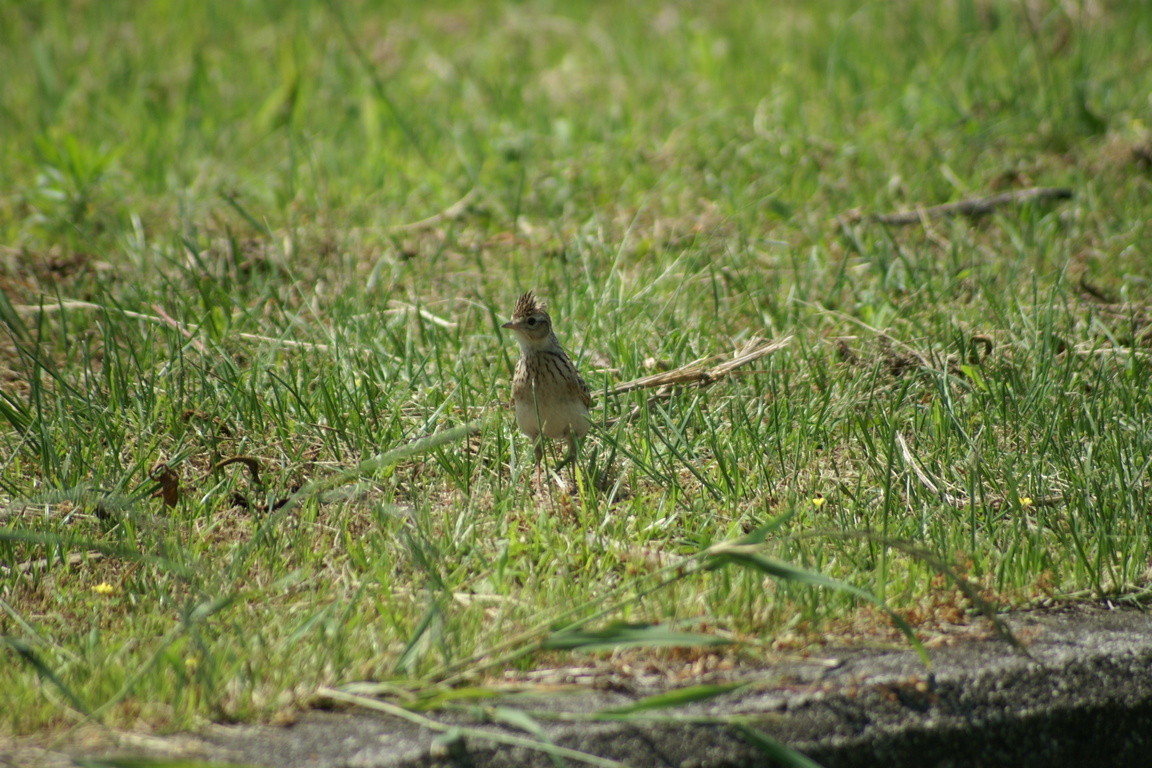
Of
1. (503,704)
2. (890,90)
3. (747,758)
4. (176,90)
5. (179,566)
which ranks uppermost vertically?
(176,90)

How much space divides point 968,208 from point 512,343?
290cm

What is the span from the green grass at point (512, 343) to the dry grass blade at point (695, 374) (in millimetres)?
71

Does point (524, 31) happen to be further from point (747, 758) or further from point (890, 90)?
point (747, 758)

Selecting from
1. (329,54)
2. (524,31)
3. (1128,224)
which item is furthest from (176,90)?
(1128,224)

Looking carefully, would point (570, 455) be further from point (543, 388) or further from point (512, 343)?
point (512, 343)

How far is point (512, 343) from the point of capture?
16.3ft

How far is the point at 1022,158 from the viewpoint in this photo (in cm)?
680

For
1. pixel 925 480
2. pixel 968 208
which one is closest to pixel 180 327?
pixel 925 480

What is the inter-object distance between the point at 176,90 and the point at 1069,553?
278 inches

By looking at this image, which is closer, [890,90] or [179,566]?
[179,566]

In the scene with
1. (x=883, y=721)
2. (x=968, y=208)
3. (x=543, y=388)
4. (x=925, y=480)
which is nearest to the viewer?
(x=883, y=721)

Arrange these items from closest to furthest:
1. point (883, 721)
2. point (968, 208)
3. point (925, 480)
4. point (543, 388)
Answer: point (883, 721), point (925, 480), point (543, 388), point (968, 208)

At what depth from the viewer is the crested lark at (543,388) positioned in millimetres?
4078

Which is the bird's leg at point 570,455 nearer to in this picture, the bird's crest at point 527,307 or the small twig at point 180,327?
the bird's crest at point 527,307
